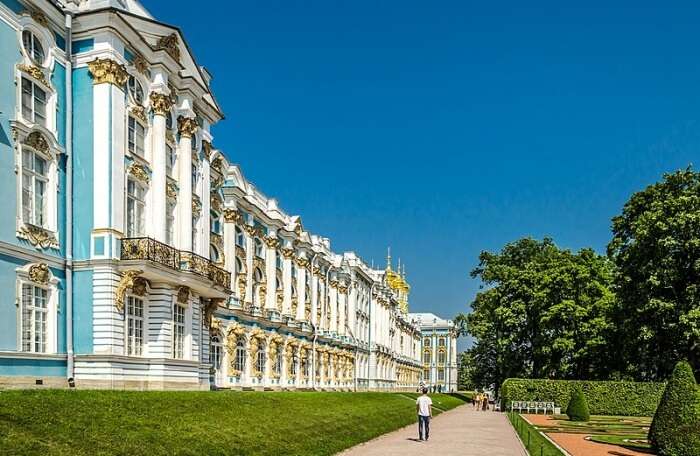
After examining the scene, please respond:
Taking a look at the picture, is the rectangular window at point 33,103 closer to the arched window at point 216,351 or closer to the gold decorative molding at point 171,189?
the gold decorative molding at point 171,189

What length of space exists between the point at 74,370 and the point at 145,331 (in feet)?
9.12

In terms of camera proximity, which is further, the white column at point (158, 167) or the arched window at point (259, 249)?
the arched window at point (259, 249)

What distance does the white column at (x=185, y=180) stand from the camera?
25500mm

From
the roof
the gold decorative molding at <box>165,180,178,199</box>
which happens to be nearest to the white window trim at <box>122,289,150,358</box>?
the gold decorative molding at <box>165,180,178,199</box>

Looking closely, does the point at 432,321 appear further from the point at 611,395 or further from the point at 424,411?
the point at 424,411

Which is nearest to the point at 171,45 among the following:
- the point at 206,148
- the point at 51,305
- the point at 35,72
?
the point at 206,148

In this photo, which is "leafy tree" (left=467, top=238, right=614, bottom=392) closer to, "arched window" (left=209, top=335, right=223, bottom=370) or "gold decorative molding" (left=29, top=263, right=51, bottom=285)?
"arched window" (left=209, top=335, right=223, bottom=370)

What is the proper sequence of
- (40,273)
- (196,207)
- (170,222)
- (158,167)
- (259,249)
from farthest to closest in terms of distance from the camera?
(259,249) < (196,207) < (170,222) < (158,167) < (40,273)

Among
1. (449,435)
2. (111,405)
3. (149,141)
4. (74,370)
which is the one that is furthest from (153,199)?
(449,435)

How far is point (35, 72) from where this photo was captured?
64.8 feet

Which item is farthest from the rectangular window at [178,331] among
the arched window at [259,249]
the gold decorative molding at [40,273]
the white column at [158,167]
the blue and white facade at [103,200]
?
the arched window at [259,249]

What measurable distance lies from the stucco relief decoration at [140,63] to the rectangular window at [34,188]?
16.3 ft

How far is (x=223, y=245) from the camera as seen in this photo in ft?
118

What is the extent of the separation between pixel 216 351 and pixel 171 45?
1618 centimetres
